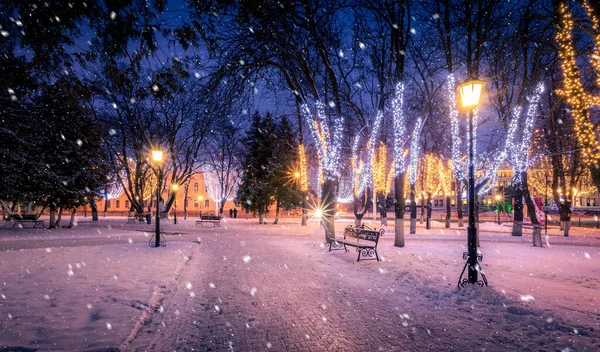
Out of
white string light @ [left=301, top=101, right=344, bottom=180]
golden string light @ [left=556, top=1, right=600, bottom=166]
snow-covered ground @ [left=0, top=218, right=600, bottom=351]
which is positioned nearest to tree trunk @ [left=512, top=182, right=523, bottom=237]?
snow-covered ground @ [left=0, top=218, right=600, bottom=351]

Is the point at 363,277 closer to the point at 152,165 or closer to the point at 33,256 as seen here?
the point at 33,256

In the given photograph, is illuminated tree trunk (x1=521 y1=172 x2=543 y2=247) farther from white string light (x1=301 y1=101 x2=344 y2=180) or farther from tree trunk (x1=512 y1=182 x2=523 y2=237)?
white string light (x1=301 y1=101 x2=344 y2=180)

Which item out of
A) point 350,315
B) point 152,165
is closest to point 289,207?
point 152,165

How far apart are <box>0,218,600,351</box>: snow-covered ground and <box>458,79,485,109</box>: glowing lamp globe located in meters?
4.11

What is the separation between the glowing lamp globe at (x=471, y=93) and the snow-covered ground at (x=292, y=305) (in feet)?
13.5

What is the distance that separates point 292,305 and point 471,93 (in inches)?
240

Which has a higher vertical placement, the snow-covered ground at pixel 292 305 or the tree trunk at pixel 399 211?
the tree trunk at pixel 399 211

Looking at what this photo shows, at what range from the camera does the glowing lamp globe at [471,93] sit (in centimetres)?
751

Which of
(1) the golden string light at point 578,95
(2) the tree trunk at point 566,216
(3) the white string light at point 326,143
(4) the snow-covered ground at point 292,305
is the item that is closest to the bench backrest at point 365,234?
(4) the snow-covered ground at point 292,305

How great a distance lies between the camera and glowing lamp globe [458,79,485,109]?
24.6 feet

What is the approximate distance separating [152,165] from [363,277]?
2755cm

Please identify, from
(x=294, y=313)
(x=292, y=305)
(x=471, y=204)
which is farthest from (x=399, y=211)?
(x=294, y=313)

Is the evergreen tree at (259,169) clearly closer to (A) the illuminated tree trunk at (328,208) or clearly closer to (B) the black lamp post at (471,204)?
(A) the illuminated tree trunk at (328,208)

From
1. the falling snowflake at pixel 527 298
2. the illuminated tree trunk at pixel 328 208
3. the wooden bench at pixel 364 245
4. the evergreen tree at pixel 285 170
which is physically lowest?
the falling snowflake at pixel 527 298
